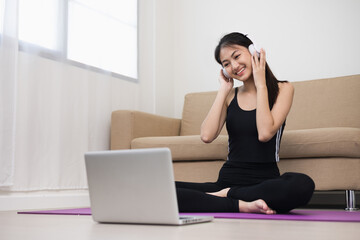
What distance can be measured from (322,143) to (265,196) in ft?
2.43

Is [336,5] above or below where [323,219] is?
above

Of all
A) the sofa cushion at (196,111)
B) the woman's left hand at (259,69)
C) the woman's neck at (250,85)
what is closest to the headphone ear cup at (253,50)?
the woman's left hand at (259,69)

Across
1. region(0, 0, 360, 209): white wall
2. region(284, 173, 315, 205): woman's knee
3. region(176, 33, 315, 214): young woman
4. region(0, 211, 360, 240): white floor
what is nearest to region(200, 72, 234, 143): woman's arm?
region(176, 33, 315, 214): young woman

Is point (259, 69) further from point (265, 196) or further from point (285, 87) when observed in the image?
point (265, 196)

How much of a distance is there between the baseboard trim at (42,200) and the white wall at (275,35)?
1.36 m

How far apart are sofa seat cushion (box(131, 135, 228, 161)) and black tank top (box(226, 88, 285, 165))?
569 millimetres

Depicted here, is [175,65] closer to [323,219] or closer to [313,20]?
[313,20]

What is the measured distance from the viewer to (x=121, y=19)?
3453mm

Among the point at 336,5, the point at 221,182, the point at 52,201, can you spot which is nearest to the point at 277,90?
the point at 221,182

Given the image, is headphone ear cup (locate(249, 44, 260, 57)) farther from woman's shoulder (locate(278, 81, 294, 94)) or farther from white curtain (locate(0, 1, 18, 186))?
white curtain (locate(0, 1, 18, 186))

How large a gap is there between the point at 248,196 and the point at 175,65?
2466 millimetres

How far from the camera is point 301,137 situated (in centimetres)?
237

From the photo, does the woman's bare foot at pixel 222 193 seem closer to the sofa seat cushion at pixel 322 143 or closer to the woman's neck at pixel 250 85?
the woman's neck at pixel 250 85

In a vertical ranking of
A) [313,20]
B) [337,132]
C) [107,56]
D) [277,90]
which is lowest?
[337,132]
